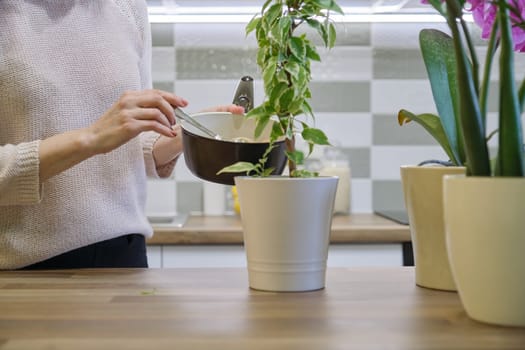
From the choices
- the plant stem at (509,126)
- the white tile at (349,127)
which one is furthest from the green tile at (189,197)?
the plant stem at (509,126)

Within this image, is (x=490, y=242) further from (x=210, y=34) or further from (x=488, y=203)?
(x=210, y=34)

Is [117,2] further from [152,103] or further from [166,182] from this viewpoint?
[166,182]

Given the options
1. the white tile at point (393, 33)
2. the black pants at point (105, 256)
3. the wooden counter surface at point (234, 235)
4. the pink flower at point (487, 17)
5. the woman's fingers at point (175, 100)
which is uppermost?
the white tile at point (393, 33)

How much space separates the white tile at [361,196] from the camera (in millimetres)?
2607

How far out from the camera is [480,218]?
0.65 m

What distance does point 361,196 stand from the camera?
2.61 metres

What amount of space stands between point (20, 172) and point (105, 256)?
271 millimetres

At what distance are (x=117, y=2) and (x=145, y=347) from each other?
100cm

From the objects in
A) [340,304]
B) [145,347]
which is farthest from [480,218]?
[145,347]

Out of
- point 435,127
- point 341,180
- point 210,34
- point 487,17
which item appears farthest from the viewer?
point 210,34

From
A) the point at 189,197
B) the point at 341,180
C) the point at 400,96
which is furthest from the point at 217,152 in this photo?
the point at 400,96

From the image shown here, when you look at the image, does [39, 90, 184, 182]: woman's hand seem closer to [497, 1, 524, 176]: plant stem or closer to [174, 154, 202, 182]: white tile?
[497, 1, 524, 176]: plant stem

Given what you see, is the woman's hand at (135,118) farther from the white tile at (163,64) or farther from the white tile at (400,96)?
the white tile at (400,96)

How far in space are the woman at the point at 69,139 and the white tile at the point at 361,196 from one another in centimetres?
130
